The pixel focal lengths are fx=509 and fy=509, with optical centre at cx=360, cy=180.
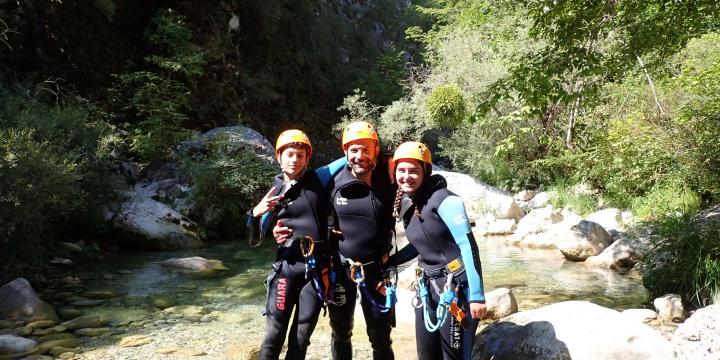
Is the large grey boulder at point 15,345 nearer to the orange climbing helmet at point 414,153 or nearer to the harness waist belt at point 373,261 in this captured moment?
the harness waist belt at point 373,261

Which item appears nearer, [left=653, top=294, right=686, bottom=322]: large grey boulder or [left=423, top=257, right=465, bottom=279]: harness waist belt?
[left=423, top=257, right=465, bottom=279]: harness waist belt

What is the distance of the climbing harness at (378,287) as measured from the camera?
128 inches

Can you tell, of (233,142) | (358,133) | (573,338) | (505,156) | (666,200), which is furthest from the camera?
(505,156)

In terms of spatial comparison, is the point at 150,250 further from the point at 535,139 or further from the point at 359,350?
the point at 535,139

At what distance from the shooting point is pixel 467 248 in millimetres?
2947

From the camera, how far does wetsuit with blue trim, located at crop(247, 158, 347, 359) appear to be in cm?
337

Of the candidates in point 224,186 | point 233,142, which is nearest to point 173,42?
point 233,142

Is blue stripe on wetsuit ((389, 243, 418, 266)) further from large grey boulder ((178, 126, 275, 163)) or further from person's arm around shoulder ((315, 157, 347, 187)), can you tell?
large grey boulder ((178, 126, 275, 163))

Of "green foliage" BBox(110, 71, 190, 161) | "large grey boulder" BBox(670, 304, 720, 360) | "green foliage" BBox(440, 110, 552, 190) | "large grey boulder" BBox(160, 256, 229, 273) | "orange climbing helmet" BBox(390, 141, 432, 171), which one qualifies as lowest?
"large grey boulder" BBox(670, 304, 720, 360)

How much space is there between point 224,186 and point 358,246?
8.21 m

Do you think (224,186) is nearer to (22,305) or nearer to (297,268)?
(22,305)

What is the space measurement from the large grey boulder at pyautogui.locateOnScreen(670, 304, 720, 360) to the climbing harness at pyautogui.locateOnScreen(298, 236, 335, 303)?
229 centimetres

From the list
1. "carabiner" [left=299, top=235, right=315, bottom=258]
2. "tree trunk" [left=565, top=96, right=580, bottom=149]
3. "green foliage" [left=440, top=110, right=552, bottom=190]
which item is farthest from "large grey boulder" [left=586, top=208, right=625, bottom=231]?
"carabiner" [left=299, top=235, right=315, bottom=258]

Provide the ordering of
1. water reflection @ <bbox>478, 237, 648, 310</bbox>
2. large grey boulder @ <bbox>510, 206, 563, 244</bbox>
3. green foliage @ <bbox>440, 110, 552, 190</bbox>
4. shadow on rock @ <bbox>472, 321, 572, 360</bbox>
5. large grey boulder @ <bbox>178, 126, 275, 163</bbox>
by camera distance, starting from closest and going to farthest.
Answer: shadow on rock @ <bbox>472, 321, 572, 360</bbox>
water reflection @ <bbox>478, 237, 648, 310</bbox>
large grey boulder @ <bbox>510, 206, 563, 244</bbox>
large grey boulder @ <bbox>178, 126, 275, 163</bbox>
green foliage @ <bbox>440, 110, 552, 190</bbox>
